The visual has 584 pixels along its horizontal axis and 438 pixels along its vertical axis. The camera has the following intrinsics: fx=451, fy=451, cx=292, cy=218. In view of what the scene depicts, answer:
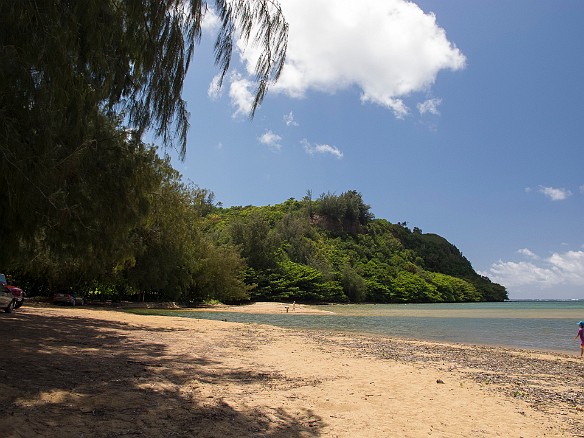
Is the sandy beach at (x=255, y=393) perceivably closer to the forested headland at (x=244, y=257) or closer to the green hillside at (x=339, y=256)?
the forested headland at (x=244, y=257)

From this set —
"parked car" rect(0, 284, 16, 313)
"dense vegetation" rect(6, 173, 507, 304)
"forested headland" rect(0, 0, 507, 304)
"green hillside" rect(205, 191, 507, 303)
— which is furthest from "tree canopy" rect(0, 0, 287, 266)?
"green hillside" rect(205, 191, 507, 303)

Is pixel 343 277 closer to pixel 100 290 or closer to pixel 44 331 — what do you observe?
pixel 100 290

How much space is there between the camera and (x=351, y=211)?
104 meters

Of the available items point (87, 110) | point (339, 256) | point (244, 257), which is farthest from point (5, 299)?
point (339, 256)

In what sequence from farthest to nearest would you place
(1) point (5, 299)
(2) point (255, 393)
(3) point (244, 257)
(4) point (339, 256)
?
1. (4) point (339, 256)
2. (3) point (244, 257)
3. (1) point (5, 299)
4. (2) point (255, 393)

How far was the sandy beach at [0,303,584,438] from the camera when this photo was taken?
481 cm

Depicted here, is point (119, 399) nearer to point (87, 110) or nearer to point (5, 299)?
point (87, 110)

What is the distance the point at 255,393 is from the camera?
6574 millimetres

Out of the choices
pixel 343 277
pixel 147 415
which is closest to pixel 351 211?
pixel 343 277

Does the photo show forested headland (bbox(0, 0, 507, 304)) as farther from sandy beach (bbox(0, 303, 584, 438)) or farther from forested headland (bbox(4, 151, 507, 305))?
sandy beach (bbox(0, 303, 584, 438))

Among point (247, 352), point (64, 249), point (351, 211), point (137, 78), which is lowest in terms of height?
point (247, 352)

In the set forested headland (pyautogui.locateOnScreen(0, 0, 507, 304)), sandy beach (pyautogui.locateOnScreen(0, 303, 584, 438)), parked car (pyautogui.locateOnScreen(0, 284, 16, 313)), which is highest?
forested headland (pyautogui.locateOnScreen(0, 0, 507, 304))

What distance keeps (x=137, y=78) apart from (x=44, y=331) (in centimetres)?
831

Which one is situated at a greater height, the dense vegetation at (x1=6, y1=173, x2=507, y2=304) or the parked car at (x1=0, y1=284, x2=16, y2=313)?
the dense vegetation at (x1=6, y1=173, x2=507, y2=304)
